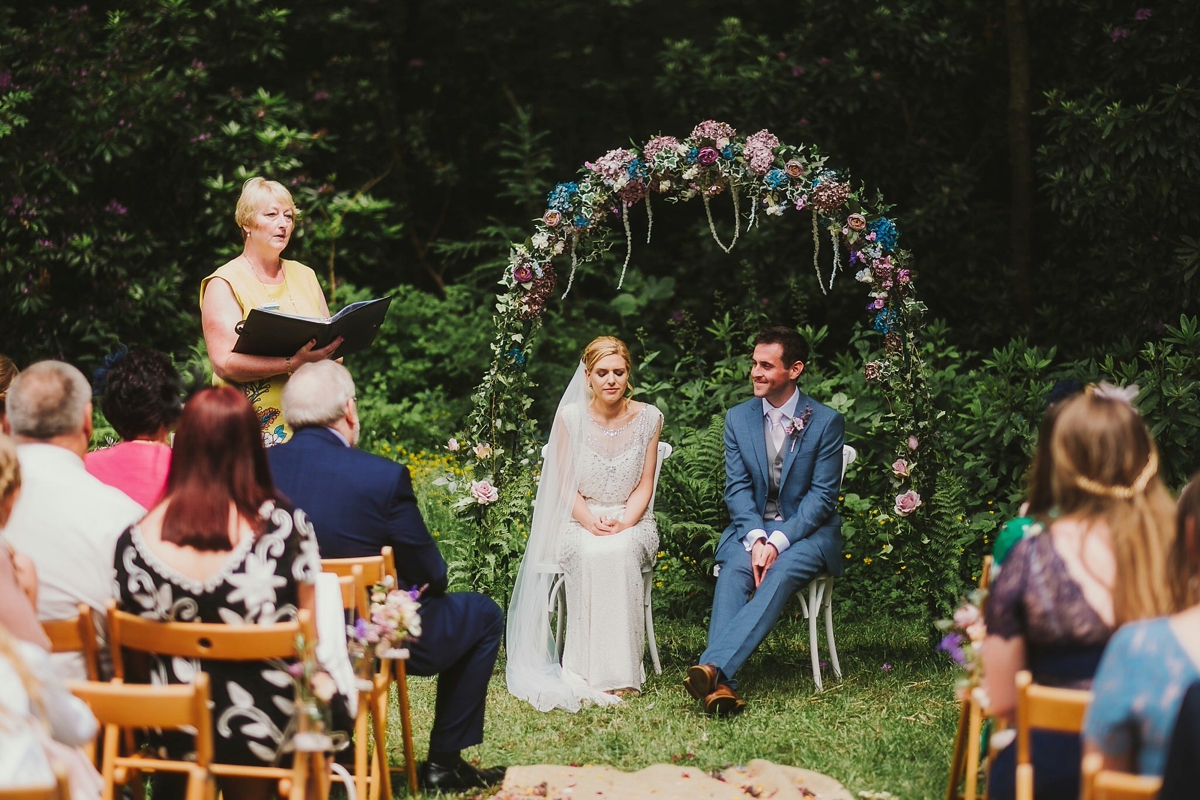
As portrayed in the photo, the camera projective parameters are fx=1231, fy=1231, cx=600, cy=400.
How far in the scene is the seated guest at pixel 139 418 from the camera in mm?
3789

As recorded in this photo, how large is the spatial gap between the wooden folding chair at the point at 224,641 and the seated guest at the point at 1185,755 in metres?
1.87

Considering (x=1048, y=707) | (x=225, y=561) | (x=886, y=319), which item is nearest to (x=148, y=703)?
(x=225, y=561)

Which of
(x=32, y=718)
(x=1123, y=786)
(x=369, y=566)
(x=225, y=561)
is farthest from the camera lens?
(x=369, y=566)

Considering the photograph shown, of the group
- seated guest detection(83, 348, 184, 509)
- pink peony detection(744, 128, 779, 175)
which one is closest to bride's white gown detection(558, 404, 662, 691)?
pink peony detection(744, 128, 779, 175)

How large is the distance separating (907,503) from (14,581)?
394cm

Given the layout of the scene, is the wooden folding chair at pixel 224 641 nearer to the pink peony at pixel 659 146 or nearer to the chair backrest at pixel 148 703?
the chair backrest at pixel 148 703

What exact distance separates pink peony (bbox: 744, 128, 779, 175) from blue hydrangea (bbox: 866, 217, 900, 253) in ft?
1.80

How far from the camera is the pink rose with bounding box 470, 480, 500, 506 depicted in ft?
19.0

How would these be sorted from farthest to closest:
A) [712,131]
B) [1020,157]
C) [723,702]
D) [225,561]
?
[1020,157], [712,131], [723,702], [225,561]

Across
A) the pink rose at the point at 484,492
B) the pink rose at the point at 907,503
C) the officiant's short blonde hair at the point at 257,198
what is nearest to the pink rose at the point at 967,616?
the pink rose at the point at 907,503

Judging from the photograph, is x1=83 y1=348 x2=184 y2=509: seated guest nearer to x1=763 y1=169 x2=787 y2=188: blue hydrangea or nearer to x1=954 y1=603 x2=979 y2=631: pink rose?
x1=954 y1=603 x2=979 y2=631: pink rose

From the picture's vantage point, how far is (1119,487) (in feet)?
8.80

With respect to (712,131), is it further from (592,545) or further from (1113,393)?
(1113,393)

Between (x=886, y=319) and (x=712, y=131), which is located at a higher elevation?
(x=712, y=131)
